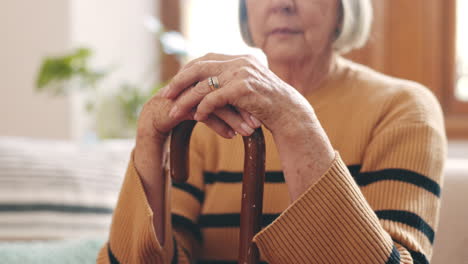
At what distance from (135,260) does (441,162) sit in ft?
1.68

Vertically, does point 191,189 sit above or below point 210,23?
below

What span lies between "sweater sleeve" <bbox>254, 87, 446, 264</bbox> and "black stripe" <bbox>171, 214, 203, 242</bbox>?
32 centimetres

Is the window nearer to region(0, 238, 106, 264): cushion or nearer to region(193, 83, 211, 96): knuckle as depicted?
region(0, 238, 106, 264): cushion

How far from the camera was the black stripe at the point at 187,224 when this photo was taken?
3.68ft

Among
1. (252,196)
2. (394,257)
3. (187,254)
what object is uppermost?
(252,196)

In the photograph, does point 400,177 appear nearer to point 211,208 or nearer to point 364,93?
point 364,93

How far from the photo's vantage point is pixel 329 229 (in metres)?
0.81

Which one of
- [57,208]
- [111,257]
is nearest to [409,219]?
[111,257]

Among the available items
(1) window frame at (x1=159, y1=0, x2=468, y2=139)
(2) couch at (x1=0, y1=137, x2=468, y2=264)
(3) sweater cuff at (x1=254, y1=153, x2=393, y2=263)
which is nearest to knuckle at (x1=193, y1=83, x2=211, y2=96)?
(3) sweater cuff at (x1=254, y1=153, x2=393, y2=263)

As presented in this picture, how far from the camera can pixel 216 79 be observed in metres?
0.81

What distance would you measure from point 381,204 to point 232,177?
11.6 inches

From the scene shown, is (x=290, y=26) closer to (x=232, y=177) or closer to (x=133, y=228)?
(x=232, y=177)

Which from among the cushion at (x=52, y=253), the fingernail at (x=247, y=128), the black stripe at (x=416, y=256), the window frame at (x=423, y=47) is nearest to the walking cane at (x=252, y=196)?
the fingernail at (x=247, y=128)

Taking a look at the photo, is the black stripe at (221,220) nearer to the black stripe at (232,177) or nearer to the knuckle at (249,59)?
the black stripe at (232,177)
